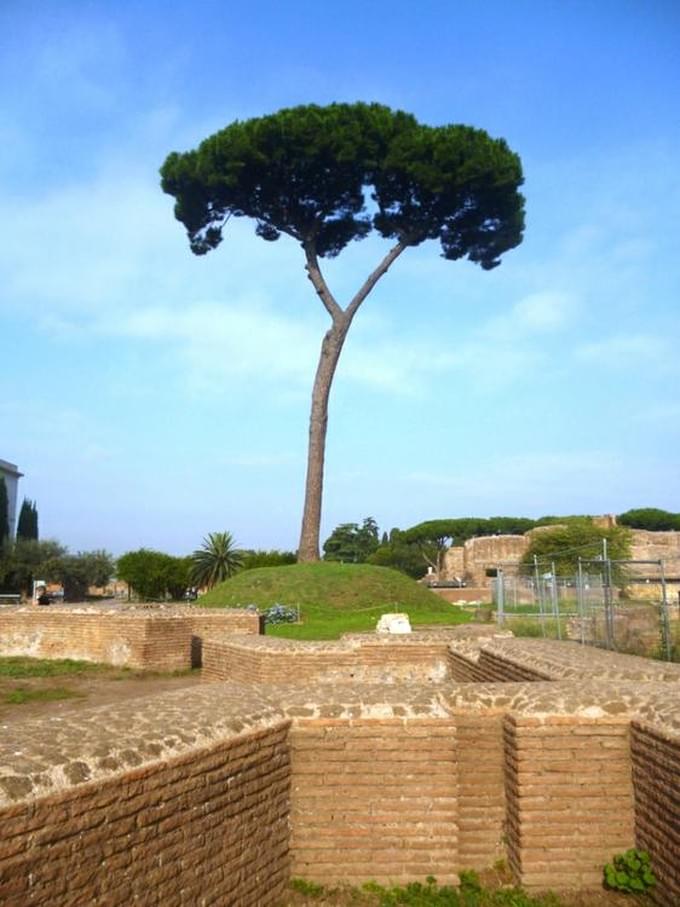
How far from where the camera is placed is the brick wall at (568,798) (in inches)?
148

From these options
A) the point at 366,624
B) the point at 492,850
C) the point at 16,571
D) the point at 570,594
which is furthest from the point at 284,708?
the point at 16,571

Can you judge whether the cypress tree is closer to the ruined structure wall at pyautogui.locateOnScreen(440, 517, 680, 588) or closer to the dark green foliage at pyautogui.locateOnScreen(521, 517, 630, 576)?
the ruined structure wall at pyautogui.locateOnScreen(440, 517, 680, 588)

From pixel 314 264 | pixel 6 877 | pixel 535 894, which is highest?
pixel 314 264

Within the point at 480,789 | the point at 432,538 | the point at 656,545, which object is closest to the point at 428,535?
the point at 432,538

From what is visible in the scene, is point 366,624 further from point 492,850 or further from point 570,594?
point 492,850

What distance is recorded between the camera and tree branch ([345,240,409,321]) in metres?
30.1

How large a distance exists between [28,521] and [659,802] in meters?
53.0

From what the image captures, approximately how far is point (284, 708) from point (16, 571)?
43.6 meters

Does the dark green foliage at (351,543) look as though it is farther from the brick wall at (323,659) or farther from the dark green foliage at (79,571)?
the brick wall at (323,659)

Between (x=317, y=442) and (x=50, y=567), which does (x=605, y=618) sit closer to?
(x=317, y=442)

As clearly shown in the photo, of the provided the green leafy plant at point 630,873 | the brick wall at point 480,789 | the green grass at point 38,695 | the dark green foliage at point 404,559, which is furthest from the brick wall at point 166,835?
the dark green foliage at point 404,559

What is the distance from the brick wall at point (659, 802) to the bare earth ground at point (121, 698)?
0.24 meters

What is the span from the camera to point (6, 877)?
2281 millimetres

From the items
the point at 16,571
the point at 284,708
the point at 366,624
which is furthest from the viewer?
the point at 16,571
